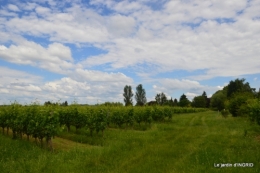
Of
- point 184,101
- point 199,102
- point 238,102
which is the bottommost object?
point 238,102

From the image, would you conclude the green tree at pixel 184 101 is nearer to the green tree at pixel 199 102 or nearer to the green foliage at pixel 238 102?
the green tree at pixel 199 102

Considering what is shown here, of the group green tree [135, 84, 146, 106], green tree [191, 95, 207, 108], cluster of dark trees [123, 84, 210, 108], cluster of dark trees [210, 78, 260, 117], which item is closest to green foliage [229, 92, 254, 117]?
cluster of dark trees [210, 78, 260, 117]

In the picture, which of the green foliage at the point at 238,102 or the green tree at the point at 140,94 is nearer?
the green foliage at the point at 238,102

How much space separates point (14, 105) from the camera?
20.8m

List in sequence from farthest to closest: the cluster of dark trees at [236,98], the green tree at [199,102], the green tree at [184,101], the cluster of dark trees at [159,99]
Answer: the green tree at [199,102] → the green tree at [184,101] → the cluster of dark trees at [159,99] → the cluster of dark trees at [236,98]

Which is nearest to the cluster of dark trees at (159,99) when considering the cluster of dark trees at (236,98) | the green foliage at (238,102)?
the cluster of dark trees at (236,98)

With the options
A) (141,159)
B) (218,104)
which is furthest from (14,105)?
(218,104)

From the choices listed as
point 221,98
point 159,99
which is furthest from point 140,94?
point 221,98

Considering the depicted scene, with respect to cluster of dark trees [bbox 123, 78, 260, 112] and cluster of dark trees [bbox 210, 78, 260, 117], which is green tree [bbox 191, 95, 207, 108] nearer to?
cluster of dark trees [bbox 123, 78, 260, 112]

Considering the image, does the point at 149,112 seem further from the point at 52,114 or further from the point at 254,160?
the point at 254,160

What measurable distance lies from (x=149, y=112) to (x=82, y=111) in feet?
38.3

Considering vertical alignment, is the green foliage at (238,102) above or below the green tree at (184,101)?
below

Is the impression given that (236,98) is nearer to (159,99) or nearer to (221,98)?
(221,98)

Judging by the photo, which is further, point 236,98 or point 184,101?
point 184,101
